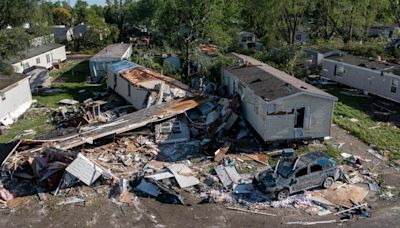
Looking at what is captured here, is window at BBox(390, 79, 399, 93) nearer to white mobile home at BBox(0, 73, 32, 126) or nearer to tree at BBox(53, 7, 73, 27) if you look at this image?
white mobile home at BBox(0, 73, 32, 126)

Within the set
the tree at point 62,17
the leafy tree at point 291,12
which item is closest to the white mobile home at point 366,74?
the leafy tree at point 291,12

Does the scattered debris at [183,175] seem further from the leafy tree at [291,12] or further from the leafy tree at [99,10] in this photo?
the leafy tree at [99,10]

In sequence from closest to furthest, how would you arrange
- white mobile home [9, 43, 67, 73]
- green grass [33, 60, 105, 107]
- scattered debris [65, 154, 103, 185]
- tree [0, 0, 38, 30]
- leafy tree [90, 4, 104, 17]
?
scattered debris [65, 154, 103, 185], green grass [33, 60, 105, 107], white mobile home [9, 43, 67, 73], tree [0, 0, 38, 30], leafy tree [90, 4, 104, 17]

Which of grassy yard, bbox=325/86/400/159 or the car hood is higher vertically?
the car hood

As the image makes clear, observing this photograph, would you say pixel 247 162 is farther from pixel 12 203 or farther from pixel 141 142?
pixel 12 203

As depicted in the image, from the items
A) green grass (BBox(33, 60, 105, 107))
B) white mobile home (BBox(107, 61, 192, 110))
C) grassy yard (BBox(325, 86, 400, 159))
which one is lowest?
grassy yard (BBox(325, 86, 400, 159))

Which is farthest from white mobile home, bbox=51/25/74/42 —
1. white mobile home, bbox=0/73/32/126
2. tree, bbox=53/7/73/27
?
white mobile home, bbox=0/73/32/126

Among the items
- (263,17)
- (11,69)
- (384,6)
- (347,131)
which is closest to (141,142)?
(347,131)
